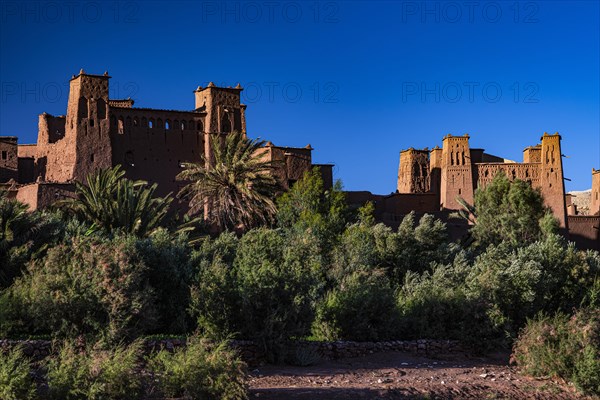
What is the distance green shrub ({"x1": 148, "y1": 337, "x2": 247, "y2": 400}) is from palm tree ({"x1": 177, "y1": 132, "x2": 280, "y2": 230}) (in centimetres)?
1993

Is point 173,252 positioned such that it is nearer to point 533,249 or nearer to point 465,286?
point 465,286

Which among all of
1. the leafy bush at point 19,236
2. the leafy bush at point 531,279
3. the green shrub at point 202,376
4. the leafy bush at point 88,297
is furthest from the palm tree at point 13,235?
the leafy bush at point 531,279

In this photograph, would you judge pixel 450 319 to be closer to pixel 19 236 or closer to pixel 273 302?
pixel 273 302

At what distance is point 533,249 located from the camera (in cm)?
2744

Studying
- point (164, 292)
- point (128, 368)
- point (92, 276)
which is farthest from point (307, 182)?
point (128, 368)

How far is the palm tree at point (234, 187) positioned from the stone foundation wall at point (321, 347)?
45.2ft

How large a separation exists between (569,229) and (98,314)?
34.5 m

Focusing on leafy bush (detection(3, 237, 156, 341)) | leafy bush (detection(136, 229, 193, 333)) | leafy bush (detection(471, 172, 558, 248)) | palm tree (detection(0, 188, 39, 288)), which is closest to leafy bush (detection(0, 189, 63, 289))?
palm tree (detection(0, 188, 39, 288))

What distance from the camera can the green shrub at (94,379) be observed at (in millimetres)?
14672

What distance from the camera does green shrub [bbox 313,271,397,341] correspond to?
2270cm

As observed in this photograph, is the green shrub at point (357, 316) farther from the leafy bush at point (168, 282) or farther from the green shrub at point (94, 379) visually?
the green shrub at point (94, 379)

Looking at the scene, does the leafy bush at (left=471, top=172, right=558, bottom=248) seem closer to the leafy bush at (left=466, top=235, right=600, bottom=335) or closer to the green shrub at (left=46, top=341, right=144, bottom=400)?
the leafy bush at (left=466, top=235, right=600, bottom=335)

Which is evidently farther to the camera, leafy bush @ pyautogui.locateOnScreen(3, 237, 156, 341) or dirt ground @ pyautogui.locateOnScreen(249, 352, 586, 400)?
leafy bush @ pyautogui.locateOnScreen(3, 237, 156, 341)

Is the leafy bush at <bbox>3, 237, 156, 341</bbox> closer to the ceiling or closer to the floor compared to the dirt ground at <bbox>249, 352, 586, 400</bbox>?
closer to the ceiling
